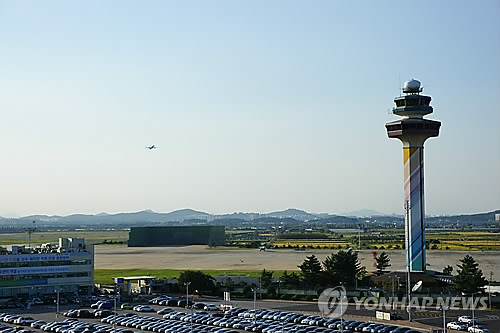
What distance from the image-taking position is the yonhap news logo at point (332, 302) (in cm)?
7512

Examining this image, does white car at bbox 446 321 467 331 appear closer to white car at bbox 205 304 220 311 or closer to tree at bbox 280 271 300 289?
white car at bbox 205 304 220 311

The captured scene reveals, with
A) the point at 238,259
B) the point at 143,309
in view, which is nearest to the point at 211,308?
the point at 143,309

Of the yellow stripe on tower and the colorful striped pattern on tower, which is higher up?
the yellow stripe on tower

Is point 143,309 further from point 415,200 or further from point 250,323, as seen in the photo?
point 415,200

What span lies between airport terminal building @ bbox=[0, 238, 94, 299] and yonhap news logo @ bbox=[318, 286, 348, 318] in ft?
103

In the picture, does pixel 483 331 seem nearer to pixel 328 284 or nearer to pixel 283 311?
pixel 283 311

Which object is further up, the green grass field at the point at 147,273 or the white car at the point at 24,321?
the green grass field at the point at 147,273

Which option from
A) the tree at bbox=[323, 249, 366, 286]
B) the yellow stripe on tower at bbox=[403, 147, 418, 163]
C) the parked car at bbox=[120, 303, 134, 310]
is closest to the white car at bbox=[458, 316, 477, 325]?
the tree at bbox=[323, 249, 366, 286]

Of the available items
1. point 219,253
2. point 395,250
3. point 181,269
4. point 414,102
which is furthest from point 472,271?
point 219,253

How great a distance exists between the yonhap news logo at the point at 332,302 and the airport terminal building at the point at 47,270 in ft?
103

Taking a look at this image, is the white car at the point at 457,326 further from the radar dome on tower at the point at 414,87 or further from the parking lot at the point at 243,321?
the radar dome on tower at the point at 414,87

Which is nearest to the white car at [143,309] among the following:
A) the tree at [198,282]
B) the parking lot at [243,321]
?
the parking lot at [243,321]

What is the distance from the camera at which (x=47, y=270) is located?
9369 centimetres

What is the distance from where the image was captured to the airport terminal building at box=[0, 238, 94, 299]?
9100 centimetres
